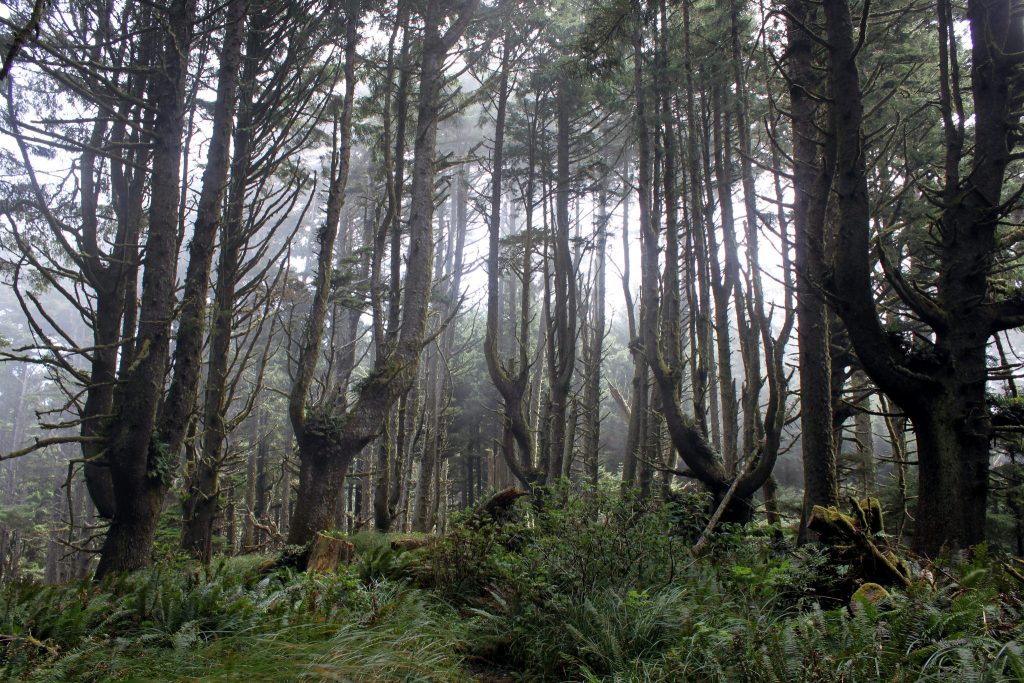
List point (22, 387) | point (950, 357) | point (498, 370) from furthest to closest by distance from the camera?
point (22, 387), point (498, 370), point (950, 357)

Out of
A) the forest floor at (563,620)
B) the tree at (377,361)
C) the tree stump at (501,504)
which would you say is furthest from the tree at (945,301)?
the tree at (377,361)

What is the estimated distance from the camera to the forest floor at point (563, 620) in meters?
2.87

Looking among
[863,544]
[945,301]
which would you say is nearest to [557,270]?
[945,301]

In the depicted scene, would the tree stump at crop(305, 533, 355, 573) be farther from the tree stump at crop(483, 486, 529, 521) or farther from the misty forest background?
the tree stump at crop(483, 486, 529, 521)

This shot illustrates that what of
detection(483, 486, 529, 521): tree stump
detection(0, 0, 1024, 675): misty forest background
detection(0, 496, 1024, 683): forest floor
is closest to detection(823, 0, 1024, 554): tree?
Answer: detection(0, 0, 1024, 675): misty forest background

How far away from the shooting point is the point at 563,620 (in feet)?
13.4

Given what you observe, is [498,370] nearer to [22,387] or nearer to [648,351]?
[648,351]

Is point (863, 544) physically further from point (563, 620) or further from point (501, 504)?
point (501, 504)

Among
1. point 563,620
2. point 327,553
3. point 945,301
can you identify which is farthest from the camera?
point 327,553

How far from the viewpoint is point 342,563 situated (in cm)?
653

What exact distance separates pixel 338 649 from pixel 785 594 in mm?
3150

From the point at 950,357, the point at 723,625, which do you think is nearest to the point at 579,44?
the point at 950,357

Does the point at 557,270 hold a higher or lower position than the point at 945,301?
higher

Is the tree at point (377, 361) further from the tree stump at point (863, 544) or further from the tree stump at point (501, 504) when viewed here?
the tree stump at point (863, 544)
